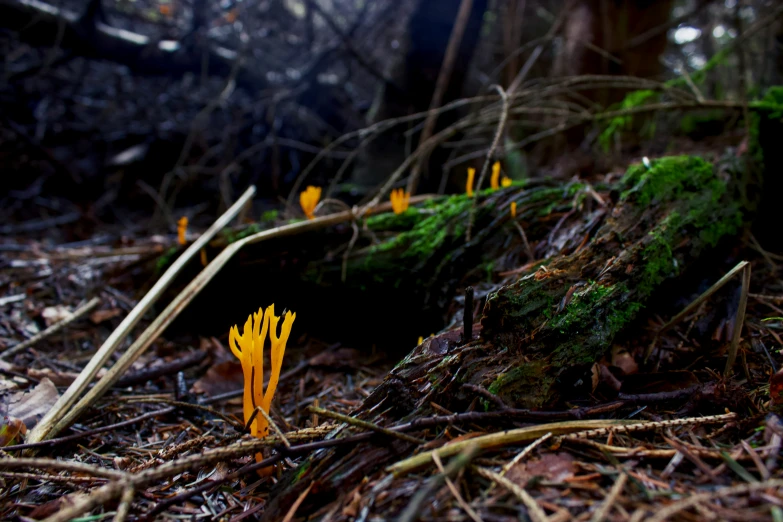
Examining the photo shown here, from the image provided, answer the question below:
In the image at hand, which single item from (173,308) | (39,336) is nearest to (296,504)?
(173,308)

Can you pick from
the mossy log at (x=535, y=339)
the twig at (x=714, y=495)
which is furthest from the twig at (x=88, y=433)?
the twig at (x=714, y=495)

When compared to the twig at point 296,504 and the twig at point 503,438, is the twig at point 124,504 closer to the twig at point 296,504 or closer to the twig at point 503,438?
the twig at point 296,504

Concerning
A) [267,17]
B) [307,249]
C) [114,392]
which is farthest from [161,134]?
[114,392]

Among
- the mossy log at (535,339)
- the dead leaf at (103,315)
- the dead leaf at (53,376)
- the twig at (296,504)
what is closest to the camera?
the twig at (296,504)

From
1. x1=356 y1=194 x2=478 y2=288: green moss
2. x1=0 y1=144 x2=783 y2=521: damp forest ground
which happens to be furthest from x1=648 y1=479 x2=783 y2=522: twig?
x1=356 y1=194 x2=478 y2=288: green moss

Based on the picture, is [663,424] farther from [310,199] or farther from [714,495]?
[310,199]

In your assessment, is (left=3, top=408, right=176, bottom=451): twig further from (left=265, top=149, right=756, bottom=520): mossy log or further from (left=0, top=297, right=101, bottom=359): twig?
(left=0, top=297, right=101, bottom=359): twig

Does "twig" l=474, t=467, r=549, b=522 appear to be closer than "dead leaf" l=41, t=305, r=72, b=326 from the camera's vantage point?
Yes

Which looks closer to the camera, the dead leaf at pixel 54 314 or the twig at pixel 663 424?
the twig at pixel 663 424
